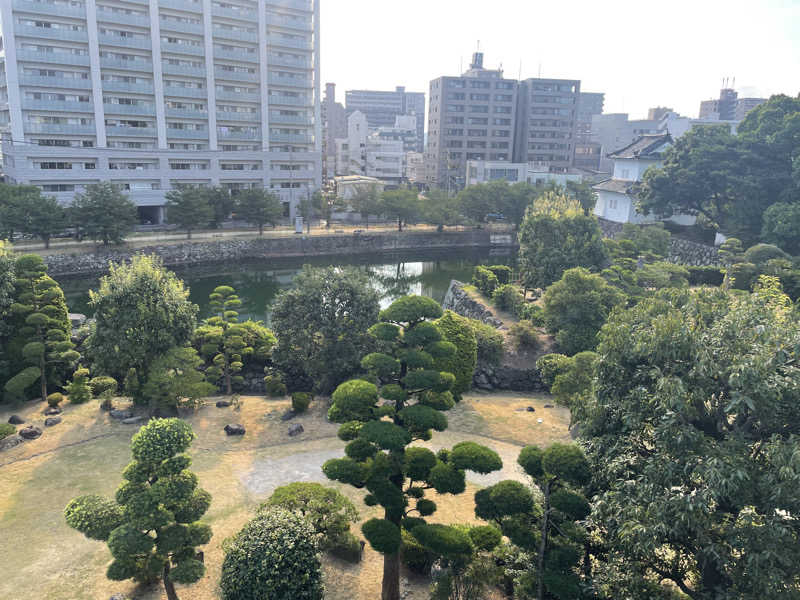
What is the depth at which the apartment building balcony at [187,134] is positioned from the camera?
5541 cm

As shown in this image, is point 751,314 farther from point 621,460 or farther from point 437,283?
point 437,283

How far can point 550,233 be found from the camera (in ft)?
100

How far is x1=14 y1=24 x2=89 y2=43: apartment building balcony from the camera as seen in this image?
48438 millimetres

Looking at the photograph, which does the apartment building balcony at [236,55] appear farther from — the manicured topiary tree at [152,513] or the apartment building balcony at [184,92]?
the manicured topiary tree at [152,513]

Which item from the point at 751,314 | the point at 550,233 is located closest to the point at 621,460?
the point at 751,314

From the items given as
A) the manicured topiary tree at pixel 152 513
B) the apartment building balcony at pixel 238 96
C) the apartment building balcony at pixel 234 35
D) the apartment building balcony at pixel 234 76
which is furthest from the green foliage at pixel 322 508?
the apartment building balcony at pixel 234 35

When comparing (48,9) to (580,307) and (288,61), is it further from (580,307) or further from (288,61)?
(580,307)

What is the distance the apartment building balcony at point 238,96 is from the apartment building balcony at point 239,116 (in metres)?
1.40

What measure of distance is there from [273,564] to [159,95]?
5571cm

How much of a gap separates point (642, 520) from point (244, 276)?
132 ft

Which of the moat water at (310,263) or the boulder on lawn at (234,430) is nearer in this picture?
the boulder on lawn at (234,430)

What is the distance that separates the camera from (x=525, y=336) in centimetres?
2336

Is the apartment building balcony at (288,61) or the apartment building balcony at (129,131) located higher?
the apartment building balcony at (288,61)

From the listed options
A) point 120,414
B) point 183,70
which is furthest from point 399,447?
point 183,70
